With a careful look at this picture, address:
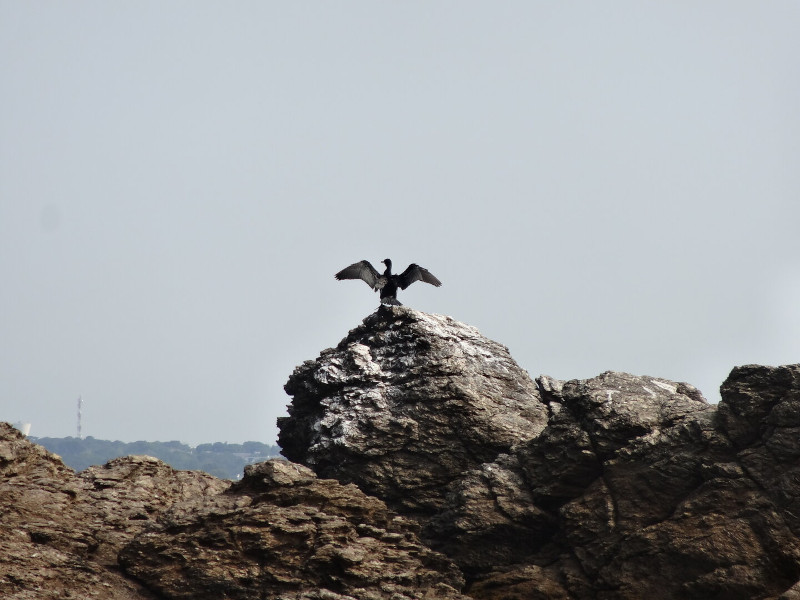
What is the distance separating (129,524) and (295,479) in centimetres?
447

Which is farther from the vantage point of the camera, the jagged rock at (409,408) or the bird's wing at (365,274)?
the bird's wing at (365,274)

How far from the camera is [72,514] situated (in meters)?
22.4

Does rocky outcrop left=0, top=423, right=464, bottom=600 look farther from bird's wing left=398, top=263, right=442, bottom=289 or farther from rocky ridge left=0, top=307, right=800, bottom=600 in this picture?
bird's wing left=398, top=263, right=442, bottom=289

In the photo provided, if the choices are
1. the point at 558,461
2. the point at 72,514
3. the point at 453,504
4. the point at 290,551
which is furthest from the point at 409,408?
the point at 72,514

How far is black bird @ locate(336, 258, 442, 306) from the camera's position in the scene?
1249 inches

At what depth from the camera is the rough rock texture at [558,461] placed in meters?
20.0

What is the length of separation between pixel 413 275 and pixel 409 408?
749 centimetres

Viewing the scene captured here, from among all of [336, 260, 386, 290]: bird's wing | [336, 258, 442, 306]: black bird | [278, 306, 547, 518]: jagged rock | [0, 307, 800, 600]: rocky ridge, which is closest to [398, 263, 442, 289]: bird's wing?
[336, 258, 442, 306]: black bird

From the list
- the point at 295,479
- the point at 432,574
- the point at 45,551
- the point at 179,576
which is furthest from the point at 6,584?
the point at 432,574

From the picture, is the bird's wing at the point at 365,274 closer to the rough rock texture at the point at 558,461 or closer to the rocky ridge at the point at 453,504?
the rough rock texture at the point at 558,461

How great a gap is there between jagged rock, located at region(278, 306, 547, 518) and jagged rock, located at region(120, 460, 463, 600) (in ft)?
8.33

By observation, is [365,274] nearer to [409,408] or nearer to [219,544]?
[409,408]

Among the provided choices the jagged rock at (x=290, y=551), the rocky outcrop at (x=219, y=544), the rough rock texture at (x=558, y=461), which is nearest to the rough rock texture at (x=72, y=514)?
the rocky outcrop at (x=219, y=544)

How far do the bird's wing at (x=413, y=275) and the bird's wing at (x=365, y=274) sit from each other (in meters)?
0.71
